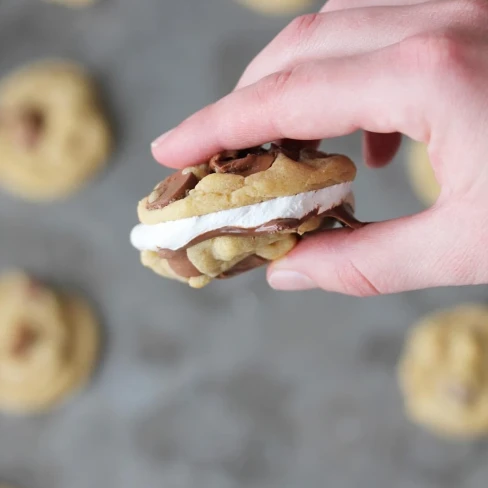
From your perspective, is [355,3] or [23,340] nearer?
[355,3]

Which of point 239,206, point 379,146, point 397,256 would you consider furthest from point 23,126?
point 397,256

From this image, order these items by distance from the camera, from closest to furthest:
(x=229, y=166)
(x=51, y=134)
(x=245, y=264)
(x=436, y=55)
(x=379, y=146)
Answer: (x=436, y=55) < (x=229, y=166) < (x=245, y=264) < (x=379, y=146) < (x=51, y=134)

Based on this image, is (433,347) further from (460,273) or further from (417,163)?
(460,273)

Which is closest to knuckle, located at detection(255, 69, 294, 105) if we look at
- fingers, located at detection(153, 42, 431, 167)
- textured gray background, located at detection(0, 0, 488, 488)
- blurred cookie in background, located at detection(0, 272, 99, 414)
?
fingers, located at detection(153, 42, 431, 167)

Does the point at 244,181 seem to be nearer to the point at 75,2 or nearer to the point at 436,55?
the point at 436,55

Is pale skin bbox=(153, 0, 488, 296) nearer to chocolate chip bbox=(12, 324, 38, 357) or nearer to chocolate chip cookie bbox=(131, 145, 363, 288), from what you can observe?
chocolate chip cookie bbox=(131, 145, 363, 288)
